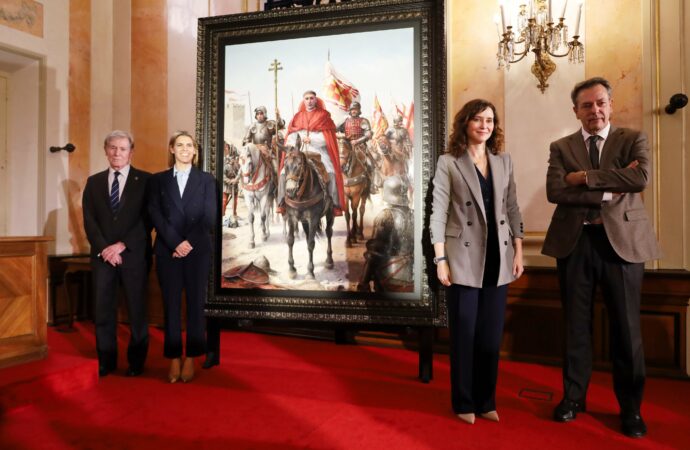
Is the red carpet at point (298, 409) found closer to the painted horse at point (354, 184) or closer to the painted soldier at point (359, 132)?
the painted horse at point (354, 184)

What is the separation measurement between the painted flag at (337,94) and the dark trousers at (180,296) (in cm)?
133

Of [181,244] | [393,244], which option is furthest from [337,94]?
[181,244]

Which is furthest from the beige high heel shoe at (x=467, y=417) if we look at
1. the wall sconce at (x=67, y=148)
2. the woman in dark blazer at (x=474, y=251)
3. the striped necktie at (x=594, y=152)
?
the wall sconce at (x=67, y=148)

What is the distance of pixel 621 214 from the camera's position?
8.40 ft

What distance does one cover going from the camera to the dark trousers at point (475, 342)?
2.67m

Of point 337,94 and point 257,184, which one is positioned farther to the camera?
point 257,184

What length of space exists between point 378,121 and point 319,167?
1.69 ft

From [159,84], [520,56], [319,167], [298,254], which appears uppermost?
[159,84]

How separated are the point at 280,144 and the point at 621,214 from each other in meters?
2.21

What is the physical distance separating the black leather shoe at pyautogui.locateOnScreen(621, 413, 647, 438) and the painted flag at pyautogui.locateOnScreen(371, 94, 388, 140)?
2154 millimetres

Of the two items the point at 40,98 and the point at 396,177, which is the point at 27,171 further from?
the point at 396,177

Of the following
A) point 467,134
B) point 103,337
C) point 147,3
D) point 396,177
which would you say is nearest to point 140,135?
point 147,3

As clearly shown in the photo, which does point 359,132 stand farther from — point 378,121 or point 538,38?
point 538,38

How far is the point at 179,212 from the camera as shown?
11.3 ft
